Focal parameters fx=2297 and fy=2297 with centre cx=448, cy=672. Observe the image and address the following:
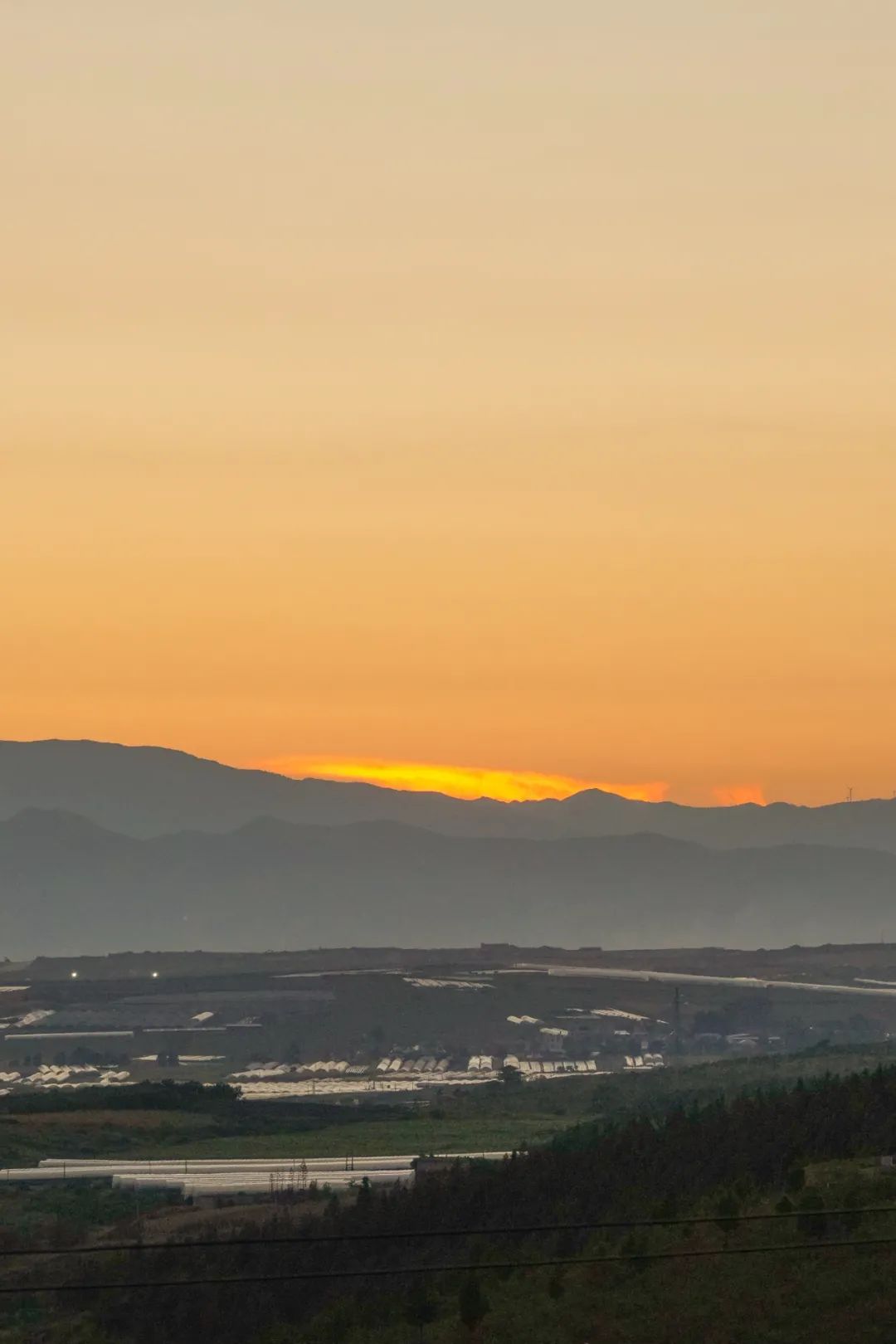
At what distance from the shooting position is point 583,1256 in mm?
48625

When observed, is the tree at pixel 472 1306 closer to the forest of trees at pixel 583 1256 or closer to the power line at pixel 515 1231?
the forest of trees at pixel 583 1256

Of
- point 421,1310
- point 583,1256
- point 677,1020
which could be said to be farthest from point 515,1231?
point 677,1020

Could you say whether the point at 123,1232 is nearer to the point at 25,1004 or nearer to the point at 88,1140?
the point at 88,1140

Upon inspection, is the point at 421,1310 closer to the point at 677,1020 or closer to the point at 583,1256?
the point at 583,1256

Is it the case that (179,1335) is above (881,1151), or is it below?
below

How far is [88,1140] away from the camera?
92375 millimetres

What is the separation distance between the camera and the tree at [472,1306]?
4397cm

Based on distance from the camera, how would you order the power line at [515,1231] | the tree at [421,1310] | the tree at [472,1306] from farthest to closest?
the tree at [421,1310] < the tree at [472,1306] < the power line at [515,1231]

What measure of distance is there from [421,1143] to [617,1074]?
145ft

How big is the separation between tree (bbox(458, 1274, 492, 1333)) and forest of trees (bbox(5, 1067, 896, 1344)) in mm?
36

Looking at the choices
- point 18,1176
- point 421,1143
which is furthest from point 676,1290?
point 421,1143

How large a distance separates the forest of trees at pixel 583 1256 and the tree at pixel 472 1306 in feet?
0.12

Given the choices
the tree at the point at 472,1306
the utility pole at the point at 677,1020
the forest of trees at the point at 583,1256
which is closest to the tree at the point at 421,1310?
the forest of trees at the point at 583,1256

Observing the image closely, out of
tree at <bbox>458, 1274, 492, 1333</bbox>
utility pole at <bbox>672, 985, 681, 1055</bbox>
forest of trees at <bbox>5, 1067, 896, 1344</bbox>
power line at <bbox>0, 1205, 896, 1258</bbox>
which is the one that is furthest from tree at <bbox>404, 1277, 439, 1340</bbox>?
utility pole at <bbox>672, 985, 681, 1055</bbox>
